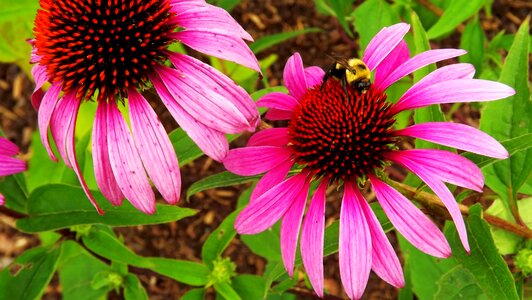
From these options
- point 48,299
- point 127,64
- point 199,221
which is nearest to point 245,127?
point 127,64

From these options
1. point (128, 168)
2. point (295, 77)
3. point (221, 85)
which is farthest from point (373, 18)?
point (128, 168)

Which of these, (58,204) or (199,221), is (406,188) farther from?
(199,221)

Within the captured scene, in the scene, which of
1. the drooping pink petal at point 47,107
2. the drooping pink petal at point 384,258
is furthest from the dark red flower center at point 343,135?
the drooping pink petal at point 47,107

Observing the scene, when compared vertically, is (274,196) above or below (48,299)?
above

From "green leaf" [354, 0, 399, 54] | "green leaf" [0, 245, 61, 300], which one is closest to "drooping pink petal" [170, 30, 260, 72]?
"green leaf" [0, 245, 61, 300]

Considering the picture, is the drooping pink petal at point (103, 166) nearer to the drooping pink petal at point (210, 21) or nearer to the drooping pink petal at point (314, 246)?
the drooping pink petal at point (210, 21)

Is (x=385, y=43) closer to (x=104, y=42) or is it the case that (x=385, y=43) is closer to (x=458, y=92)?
(x=458, y=92)
